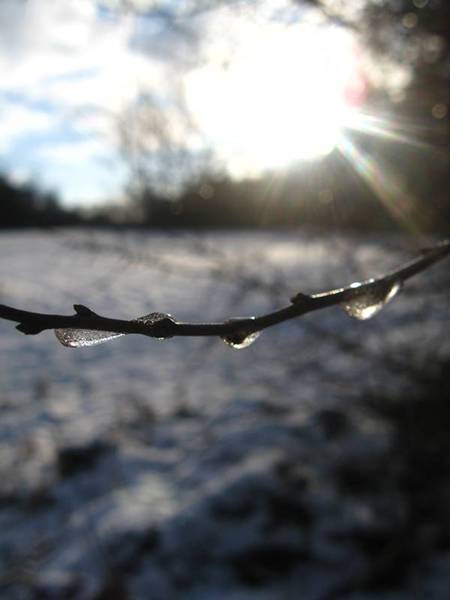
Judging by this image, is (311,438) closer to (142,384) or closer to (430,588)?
(430,588)

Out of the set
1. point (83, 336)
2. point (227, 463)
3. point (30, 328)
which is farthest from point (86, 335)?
point (227, 463)

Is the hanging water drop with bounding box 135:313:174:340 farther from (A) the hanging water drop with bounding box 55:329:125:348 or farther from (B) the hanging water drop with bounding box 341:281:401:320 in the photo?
(B) the hanging water drop with bounding box 341:281:401:320

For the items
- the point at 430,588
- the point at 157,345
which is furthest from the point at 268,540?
the point at 157,345

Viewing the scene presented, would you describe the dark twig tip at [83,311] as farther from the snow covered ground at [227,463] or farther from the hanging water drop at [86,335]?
the snow covered ground at [227,463]

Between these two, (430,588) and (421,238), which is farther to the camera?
(421,238)

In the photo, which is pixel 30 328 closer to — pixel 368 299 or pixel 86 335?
pixel 86 335

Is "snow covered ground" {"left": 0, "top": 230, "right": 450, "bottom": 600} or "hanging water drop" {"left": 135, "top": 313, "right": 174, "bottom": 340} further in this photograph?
"snow covered ground" {"left": 0, "top": 230, "right": 450, "bottom": 600}

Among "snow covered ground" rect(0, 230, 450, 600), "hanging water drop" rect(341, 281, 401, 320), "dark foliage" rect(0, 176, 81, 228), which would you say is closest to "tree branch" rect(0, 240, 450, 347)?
→ "hanging water drop" rect(341, 281, 401, 320)
